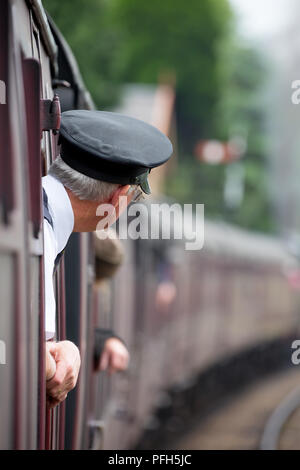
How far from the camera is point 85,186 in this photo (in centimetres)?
273

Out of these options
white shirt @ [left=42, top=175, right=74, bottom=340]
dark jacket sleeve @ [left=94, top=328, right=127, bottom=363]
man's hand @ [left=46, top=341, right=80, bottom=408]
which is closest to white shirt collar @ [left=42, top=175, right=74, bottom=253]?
white shirt @ [left=42, top=175, right=74, bottom=340]

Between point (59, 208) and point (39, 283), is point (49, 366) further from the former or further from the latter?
point (59, 208)

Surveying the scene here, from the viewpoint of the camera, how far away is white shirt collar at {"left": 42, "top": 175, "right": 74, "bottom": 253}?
8.88 ft

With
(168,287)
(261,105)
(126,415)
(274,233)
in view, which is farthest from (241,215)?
(126,415)

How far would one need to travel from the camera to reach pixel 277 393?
666 inches

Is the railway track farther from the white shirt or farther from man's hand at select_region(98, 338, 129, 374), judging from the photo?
the white shirt

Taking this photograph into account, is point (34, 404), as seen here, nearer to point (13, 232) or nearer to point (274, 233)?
point (13, 232)

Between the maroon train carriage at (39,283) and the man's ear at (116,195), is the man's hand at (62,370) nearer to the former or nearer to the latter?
the maroon train carriage at (39,283)

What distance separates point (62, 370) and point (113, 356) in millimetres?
1573

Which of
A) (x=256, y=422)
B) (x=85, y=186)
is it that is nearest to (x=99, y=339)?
(x=85, y=186)

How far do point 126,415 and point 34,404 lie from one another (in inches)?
223

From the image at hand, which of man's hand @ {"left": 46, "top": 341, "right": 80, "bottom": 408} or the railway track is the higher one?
man's hand @ {"left": 46, "top": 341, "right": 80, "bottom": 408}

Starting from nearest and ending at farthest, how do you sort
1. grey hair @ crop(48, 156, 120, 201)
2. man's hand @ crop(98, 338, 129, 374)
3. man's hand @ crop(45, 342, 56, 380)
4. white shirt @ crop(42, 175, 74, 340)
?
man's hand @ crop(45, 342, 56, 380)
white shirt @ crop(42, 175, 74, 340)
grey hair @ crop(48, 156, 120, 201)
man's hand @ crop(98, 338, 129, 374)

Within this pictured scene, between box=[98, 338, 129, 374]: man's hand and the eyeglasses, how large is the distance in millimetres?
1347
